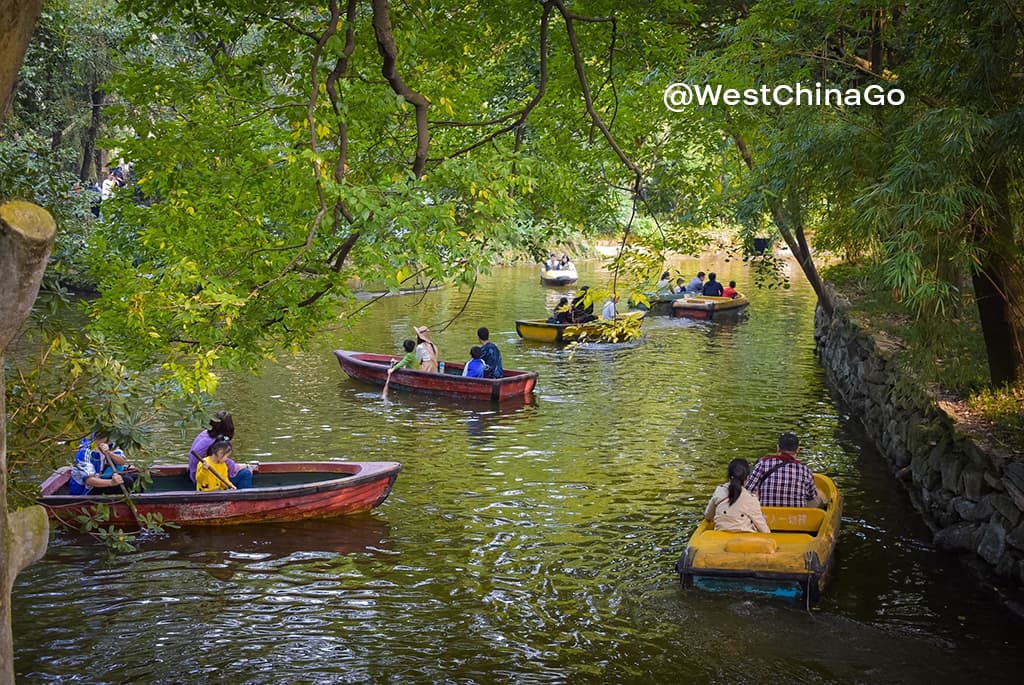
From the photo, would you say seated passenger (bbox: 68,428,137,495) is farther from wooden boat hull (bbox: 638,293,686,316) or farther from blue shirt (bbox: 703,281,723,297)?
blue shirt (bbox: 703,281,723,297)

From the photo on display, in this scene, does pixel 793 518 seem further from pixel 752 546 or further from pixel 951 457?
pixel 951 457

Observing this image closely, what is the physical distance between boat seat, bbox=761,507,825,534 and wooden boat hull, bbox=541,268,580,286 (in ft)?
110

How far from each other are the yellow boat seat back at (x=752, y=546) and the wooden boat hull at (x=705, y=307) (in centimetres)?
2362

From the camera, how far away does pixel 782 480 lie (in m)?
12.3

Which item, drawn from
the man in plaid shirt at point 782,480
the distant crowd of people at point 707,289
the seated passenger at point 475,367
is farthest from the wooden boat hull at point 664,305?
the man in plaid shirt at point 782,480

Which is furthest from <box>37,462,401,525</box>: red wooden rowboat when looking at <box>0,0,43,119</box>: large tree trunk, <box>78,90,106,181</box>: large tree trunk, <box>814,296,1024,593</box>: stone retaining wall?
<box>78,90,106,181</box>: large tree trunk

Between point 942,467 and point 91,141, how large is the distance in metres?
31.7

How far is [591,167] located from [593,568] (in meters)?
4.60

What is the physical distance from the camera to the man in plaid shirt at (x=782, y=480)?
40.2 ft

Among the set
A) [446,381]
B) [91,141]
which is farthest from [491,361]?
[91,141]

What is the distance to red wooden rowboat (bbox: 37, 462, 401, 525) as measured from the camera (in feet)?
42.7

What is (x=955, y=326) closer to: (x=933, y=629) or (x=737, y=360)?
(x=933, y=629)

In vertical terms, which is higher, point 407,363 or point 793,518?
point 407,363

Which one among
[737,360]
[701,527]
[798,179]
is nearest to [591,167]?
[798,179]
